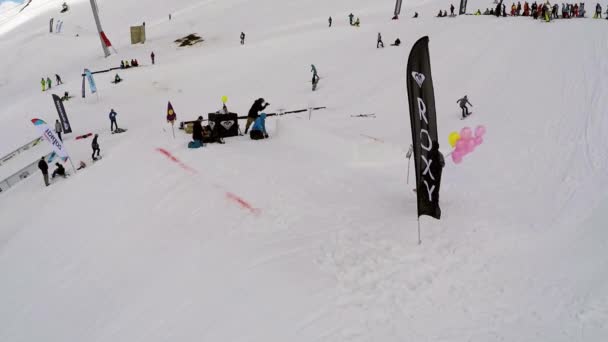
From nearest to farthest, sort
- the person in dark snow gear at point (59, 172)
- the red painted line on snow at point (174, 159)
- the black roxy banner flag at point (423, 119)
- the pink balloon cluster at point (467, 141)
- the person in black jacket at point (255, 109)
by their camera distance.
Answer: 1. the black roxy banner flag at point (423, 119)
2. the pink balloon cluster at point (467, 141)
3. the red painted line on snow at point (174, 159)
4. the person in black jacket at point (255, 109)
5. the person in dark snow gear at point (59, 172)

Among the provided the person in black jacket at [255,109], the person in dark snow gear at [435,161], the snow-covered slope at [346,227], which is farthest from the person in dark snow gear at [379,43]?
the person in dark snow gear at [435,161]

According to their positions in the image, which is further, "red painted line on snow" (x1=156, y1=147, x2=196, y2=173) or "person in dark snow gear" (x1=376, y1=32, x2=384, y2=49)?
"person in dark snow gear" (x1=376, y1=32, x2=384, y2=49)

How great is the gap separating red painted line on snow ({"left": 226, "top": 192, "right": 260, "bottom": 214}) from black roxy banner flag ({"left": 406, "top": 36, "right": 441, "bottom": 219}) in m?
3.74

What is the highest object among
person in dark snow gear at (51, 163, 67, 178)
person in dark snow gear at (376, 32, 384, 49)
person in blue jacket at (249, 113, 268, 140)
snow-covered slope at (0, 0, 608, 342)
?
person in dark snow gear at (376, 32, 384, 49)

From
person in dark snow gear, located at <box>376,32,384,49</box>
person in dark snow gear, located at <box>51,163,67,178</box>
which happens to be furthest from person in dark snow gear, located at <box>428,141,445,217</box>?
person in dark snow gear, located at <box>376,32,384,49</box>

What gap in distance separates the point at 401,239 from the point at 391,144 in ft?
20.3

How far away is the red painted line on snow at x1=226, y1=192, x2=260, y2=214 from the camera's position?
9623 millimetres

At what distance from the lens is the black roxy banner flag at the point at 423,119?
7.05 metres

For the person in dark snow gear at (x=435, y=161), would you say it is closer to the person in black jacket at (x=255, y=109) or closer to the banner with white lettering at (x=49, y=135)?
the person in black jacket at (x=255, y=109)

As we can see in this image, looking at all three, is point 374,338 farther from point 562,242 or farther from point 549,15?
point 549,15

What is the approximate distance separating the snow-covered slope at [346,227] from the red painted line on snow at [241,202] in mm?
64

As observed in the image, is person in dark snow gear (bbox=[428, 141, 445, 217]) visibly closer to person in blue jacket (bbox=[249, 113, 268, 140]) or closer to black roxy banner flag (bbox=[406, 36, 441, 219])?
black roxy banner flag (bbox=[406, 36, 441, 219])

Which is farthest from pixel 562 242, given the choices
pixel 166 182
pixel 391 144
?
pixel 166 182

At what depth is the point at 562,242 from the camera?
7.18 m
